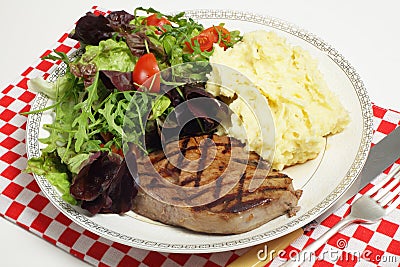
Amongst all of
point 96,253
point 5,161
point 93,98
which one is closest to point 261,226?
point 96,253

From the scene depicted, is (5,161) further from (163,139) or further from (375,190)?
(375,190)

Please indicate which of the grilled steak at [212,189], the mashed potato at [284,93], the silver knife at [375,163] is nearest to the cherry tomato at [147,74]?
the mashed potato at [284,93]

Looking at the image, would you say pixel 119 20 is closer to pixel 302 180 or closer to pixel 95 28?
pixel 95 28

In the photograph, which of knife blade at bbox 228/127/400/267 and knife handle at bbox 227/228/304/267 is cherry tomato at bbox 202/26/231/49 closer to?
knife blade at bbox 228/127/400/267

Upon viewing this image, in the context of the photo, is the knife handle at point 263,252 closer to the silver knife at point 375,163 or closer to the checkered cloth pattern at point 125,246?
the checkered cloth pattern at point 125,246

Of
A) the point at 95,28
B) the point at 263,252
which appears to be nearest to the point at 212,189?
the point at 263,252

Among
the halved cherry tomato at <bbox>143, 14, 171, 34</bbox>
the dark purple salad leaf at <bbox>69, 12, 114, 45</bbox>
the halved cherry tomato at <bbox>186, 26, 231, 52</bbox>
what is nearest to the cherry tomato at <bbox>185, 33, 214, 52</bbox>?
the halved cherry tomato at <bbox>186, 26, 231, 52</bbox>
